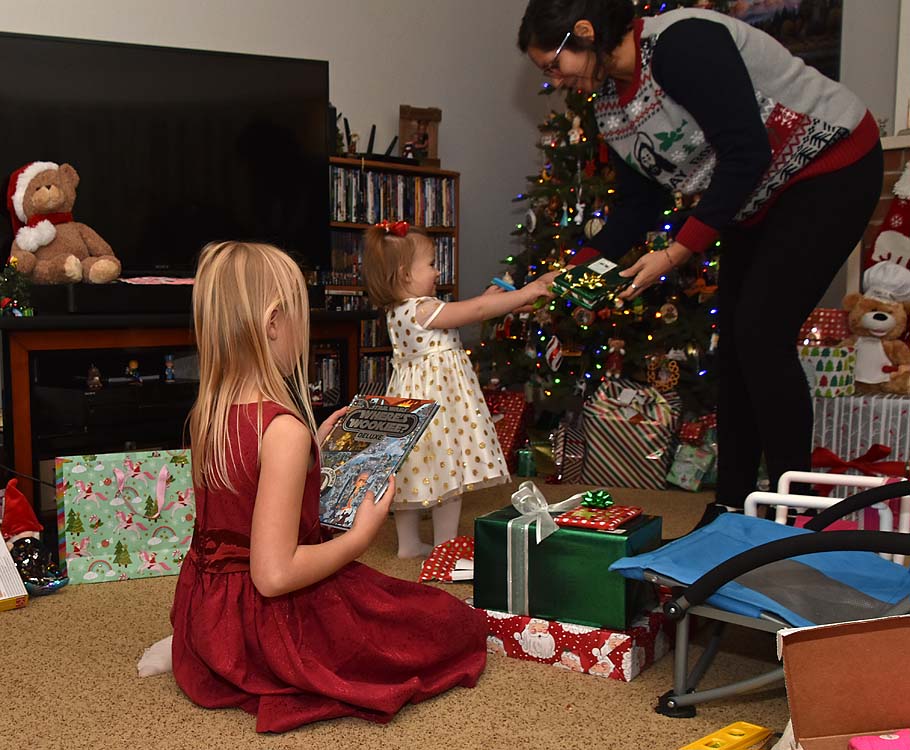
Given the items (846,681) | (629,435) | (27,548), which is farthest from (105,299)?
(846,681)

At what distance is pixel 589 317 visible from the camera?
358cm

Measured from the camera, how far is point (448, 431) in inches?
97.5

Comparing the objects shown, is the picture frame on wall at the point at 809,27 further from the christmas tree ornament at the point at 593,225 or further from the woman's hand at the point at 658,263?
the woman's hand at the point at 658,263

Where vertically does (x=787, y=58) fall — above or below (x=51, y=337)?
above

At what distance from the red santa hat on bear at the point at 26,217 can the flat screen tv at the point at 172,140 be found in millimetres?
80

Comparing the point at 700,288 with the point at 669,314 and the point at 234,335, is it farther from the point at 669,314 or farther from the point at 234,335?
the point at 234,335

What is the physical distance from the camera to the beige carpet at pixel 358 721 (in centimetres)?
141

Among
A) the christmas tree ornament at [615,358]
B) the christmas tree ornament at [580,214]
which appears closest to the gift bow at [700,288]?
the christmas tree ornament at [615,358]

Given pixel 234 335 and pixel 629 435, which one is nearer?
pixel 234 335

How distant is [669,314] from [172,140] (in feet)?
6.02

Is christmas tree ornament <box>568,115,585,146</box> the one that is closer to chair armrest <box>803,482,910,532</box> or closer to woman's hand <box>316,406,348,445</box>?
woman's hand <box>316,406,348,445</box>

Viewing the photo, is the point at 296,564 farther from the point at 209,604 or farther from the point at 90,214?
the point at 90,214

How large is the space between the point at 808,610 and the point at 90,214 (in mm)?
2518

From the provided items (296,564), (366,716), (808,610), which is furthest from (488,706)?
(808,610)
